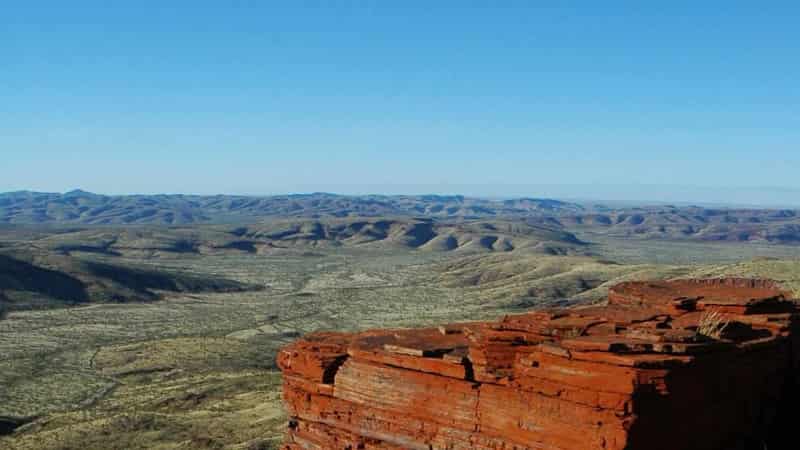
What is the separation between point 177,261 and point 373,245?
56.0 m

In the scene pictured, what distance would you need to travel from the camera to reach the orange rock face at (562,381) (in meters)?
14.5

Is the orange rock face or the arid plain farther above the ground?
the orange rock face

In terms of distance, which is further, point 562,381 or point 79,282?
point 79,282

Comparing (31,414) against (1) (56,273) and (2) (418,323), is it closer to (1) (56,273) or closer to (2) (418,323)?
(2) (418,323)

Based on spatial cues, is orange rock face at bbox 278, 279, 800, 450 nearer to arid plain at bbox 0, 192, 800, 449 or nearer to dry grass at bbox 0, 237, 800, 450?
dry grass at bbox 0, 237, 800, 450

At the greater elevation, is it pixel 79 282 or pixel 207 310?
pixel 79 282

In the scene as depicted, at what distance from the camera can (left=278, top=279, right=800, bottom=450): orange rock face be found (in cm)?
1453

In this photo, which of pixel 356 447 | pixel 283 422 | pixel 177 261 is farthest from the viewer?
pixel 177 261

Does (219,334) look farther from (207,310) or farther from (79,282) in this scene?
(79,282)

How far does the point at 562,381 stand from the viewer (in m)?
15.0

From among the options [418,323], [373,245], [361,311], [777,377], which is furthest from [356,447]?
[373,245]

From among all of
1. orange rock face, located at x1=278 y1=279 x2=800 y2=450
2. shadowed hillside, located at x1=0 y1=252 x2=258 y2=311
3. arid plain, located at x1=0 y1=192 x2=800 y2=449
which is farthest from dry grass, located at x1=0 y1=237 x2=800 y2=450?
shadowed hillside, located at x1=0 y1=252 x2=258 y2=311

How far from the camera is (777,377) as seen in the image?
737 inches

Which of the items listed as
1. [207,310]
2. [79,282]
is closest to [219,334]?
[207,310]
